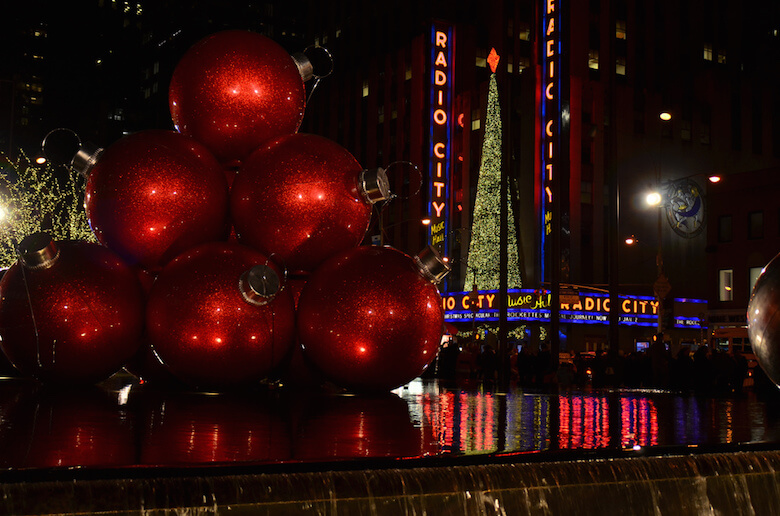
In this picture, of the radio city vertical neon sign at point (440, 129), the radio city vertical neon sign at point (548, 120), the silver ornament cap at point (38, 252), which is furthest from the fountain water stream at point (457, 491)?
the radio city vertical neon sign at point (440, 129)

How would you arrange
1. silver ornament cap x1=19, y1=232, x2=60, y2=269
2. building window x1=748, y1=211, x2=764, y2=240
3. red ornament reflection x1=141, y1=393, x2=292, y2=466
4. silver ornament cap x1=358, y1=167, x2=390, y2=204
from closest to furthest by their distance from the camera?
red ornament reflection x1=141, y1=393, x2=292, y2=466
silver ornament cap x1=19, y1=232, x2=60, y2=269
silver ornament cap x1=358, y1=167, x2=390, y2=204
building window x1=748, y1=211, x2=764, y2=240

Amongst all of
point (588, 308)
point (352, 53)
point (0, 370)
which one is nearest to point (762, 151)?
point (588, 308)

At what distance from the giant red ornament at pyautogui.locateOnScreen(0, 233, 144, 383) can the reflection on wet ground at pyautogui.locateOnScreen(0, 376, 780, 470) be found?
0.99 ft

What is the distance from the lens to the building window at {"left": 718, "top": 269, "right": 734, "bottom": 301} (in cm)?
4359

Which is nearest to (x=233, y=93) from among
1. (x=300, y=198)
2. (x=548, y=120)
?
(x=300, y=198)

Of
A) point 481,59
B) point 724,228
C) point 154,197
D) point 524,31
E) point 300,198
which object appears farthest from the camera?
point 481,59

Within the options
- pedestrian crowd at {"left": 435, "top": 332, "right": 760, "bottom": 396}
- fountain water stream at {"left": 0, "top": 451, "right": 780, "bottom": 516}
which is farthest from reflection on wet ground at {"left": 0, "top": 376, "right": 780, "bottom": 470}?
pedestrian crowd at {"left": 435, "top": 332, "right": 760, "bottom": 396}

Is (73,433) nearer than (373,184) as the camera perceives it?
Yes

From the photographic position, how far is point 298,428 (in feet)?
14.3

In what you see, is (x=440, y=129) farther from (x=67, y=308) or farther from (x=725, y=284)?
(x=67, y=308)

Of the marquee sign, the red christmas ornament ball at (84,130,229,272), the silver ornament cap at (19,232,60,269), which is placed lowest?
the silver ornament cap at (19,232,60,269)

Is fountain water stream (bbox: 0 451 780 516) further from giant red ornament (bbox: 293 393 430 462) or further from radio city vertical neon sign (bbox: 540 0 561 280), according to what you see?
radio city vertical neon sign (bbox: 540 0 561 280)

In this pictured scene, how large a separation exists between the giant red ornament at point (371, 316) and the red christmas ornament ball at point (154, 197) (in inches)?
38.6

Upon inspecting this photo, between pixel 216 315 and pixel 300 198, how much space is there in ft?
3.51
